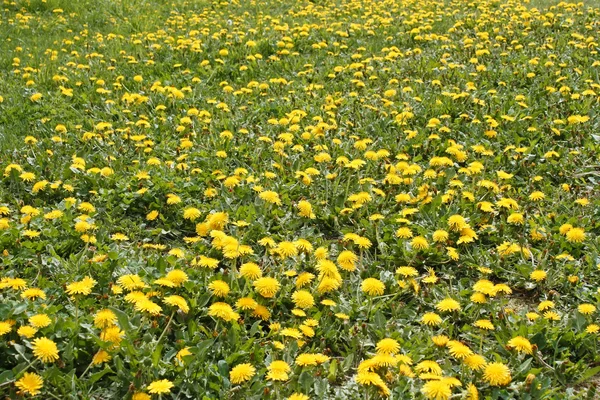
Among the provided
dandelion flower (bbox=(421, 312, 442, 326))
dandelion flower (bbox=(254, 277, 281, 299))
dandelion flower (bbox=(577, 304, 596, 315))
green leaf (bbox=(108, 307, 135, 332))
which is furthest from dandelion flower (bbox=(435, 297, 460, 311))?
green leaf (bbox=(108, 307, 135, 332))

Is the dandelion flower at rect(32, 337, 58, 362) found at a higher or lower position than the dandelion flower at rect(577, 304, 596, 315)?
higher

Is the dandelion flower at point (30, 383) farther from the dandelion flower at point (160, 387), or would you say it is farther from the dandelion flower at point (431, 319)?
the dandelion flower at point (431, 319)

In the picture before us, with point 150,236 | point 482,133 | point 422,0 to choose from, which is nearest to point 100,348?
point 150,236

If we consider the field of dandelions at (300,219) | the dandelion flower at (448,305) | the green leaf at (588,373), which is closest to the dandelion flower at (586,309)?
the field of dandelions at (300,219)

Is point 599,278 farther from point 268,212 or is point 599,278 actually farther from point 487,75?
point 487,75

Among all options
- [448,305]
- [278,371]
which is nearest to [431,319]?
[448,305]

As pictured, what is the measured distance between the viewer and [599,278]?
12.9 feet

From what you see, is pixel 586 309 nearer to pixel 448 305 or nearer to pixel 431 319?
pixel 448 305

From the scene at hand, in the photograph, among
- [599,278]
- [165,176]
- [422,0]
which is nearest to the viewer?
[599,278]

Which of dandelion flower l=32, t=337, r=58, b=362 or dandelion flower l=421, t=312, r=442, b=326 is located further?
dandelion flower l=421, t=312, r=442, b=326

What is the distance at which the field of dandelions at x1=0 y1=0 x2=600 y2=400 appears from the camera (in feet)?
9.93

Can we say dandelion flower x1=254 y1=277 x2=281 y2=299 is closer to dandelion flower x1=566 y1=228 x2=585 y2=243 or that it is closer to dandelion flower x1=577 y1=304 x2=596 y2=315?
dandelion flower x1=577 y1=304 x2=596 y2=315

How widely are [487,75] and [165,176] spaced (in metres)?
4.22

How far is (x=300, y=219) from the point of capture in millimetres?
4535
